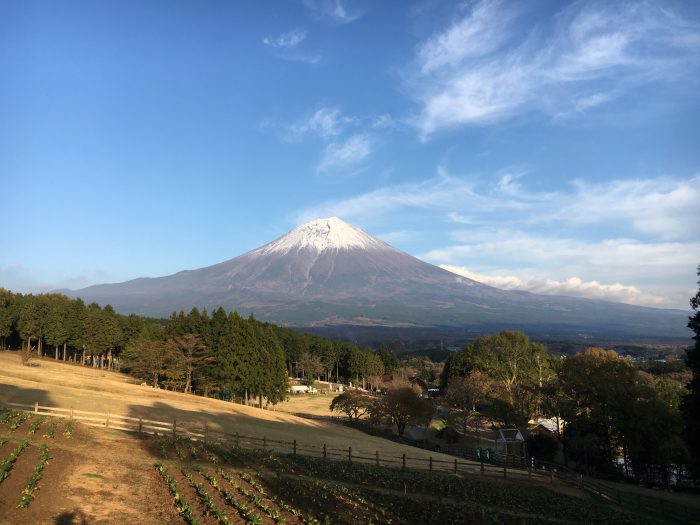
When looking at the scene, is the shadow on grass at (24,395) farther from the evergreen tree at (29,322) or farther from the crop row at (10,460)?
the evergreen tree at (29,322)

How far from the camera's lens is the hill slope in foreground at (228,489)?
13820 millimetres

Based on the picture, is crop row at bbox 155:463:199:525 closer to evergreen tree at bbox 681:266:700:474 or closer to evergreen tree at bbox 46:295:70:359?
evergreen tree at bbox 681:266:700:474

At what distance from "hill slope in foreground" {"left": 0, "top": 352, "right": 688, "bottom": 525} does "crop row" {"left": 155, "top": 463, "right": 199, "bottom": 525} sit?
60 millimetres

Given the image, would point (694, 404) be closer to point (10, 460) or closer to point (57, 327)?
point (10, 460)

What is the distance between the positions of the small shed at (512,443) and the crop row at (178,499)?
36542 millimetres

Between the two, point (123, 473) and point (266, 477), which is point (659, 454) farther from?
point (123, 473)

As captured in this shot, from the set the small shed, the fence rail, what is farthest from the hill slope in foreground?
the small shed

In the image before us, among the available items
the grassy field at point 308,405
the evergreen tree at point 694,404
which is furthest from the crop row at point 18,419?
the grassy field at point 308,405

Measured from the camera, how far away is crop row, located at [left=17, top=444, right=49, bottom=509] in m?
13.1

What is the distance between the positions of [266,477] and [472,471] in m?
16.2

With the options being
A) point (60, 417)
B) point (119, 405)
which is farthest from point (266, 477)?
point (119, 405)

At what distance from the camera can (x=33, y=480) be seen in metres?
14.5

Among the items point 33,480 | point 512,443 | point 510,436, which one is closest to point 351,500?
point 33,480

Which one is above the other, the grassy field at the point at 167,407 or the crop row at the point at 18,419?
the crop row at the point at 18,419
